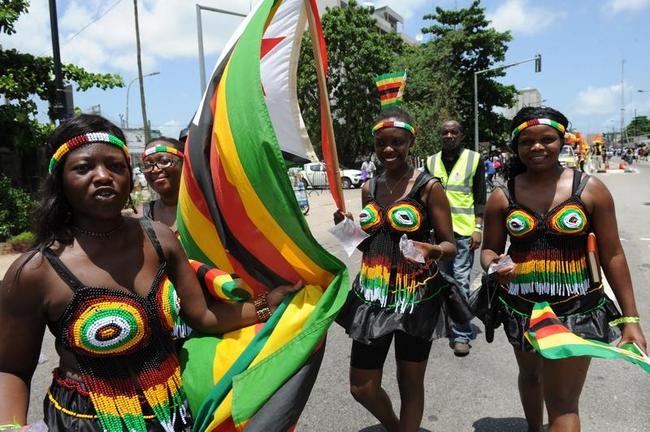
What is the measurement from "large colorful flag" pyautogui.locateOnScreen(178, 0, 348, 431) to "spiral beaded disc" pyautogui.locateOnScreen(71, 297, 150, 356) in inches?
12.0

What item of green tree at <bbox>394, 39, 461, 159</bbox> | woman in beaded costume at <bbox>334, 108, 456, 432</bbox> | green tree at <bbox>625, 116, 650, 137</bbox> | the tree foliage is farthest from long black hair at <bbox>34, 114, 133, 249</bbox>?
green tree at <bbox>625, 116, 650, 137</bbox>

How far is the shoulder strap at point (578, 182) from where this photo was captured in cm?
233

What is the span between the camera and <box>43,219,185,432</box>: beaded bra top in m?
1.51

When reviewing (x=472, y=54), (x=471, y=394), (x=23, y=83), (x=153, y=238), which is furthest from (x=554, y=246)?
(x=472, y=54)

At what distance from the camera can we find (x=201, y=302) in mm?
1865

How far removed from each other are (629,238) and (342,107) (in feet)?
75.6

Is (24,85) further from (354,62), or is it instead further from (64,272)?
(354,62)

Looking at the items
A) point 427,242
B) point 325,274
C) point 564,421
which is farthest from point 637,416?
point 325,274

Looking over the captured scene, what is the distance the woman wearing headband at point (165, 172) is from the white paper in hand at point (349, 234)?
102 centimetres

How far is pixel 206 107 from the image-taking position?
202 cm

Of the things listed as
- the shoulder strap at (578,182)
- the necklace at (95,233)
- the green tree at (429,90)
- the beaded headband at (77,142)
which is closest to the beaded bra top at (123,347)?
the necklace at (95,233)

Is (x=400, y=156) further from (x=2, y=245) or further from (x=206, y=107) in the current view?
(x=2, y=245)

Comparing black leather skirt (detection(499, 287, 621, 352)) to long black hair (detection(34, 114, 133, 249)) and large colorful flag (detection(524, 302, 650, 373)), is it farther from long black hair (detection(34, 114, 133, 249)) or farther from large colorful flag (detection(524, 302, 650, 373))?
long black hair (detection(34, 114, 133, 249))

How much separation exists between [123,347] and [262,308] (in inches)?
21.8
